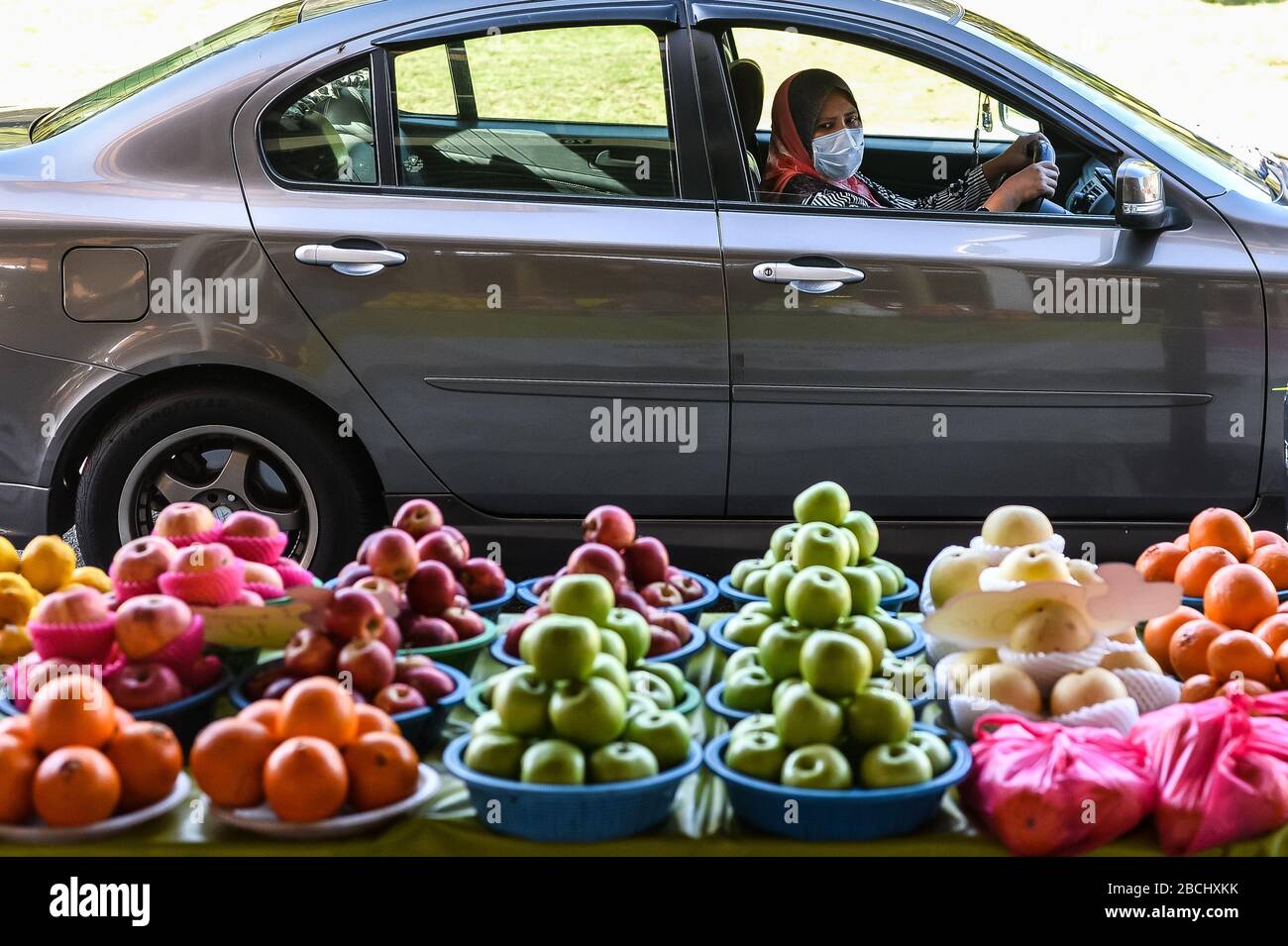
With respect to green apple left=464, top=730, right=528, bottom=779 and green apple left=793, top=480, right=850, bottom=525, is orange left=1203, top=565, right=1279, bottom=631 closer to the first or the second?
green apple left=793, top=480, right=850, bottom=525

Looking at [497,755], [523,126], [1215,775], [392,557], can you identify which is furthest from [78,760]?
[523,126]

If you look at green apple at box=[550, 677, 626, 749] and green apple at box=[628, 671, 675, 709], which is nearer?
green apple at box=[550, 677, 626, 749]

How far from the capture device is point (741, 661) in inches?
89.4

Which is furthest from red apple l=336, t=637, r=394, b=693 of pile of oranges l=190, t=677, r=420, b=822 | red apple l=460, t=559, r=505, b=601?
red apple l=460, t=559, r=505, b=601

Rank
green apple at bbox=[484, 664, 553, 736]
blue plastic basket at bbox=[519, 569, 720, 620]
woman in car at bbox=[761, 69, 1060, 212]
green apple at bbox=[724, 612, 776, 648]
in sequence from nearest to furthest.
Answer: green apple at bbox=[484, 664, 553, 736] < green apple at bbox=[724, 612, 776, 648] < blue plastic basket at bbox=[519, 569, 720, 620] < woman in car at bbox=[761, 69, 1060, 212]

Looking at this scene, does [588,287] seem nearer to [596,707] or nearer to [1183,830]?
[596,707]

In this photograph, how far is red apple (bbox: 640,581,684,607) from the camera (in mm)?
2547

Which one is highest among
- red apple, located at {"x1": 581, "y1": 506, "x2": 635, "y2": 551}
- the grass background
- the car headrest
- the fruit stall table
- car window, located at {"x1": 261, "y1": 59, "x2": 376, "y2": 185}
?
the grass background

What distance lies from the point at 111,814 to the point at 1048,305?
2.85 metres

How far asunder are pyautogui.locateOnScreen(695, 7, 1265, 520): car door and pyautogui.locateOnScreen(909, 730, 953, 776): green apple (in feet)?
6.66

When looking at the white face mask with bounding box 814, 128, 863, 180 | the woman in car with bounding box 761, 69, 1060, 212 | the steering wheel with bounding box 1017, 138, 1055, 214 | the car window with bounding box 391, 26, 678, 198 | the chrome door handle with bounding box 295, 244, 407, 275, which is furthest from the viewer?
the steering wheel with bounding box 1017, 138, 1055, 214

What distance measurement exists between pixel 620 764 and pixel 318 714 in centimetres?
39

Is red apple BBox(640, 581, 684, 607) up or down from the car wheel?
down

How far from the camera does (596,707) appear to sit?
1.91 meters
